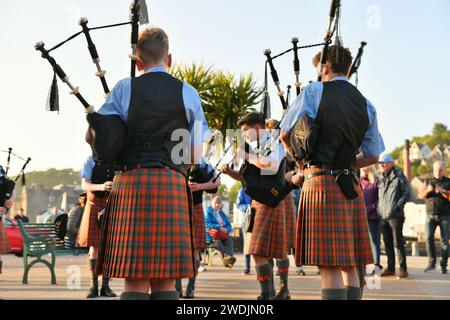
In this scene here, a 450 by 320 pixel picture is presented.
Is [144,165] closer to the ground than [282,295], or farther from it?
farther from it

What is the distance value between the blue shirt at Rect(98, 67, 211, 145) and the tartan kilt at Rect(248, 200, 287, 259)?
228 centimetres

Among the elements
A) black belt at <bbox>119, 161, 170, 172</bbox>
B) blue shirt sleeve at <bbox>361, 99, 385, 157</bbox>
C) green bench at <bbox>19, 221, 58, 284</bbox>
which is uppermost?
blue shirt sleeve at <bbox>361, 99, 385, 157</bbox>

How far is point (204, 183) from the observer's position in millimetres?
6344

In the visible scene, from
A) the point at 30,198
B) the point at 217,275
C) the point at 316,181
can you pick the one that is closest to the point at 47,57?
the point at 316,181

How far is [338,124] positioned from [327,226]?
600mm

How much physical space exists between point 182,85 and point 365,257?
1.54m

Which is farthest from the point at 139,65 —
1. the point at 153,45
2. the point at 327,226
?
the point at 327,226

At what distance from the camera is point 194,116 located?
3.36 meters

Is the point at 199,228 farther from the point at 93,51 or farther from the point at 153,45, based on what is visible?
the point at 153,45

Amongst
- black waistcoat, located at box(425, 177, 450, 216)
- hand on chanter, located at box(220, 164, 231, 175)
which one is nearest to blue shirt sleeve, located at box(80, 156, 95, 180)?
hand on chanter, located at box(220, 164, 231, 175)

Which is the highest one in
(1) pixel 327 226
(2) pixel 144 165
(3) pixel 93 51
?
(3) pixel 93 51

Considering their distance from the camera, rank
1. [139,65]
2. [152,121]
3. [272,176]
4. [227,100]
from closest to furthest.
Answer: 1. [152,121]
2. [139,65]
3. [272,176]
4. [227,100]

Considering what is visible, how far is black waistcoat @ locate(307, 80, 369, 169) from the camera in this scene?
370 cm

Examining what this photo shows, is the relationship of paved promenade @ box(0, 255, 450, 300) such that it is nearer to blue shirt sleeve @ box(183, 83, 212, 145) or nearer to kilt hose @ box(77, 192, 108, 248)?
kilt hose @ box(77, 192, 108, 248)
